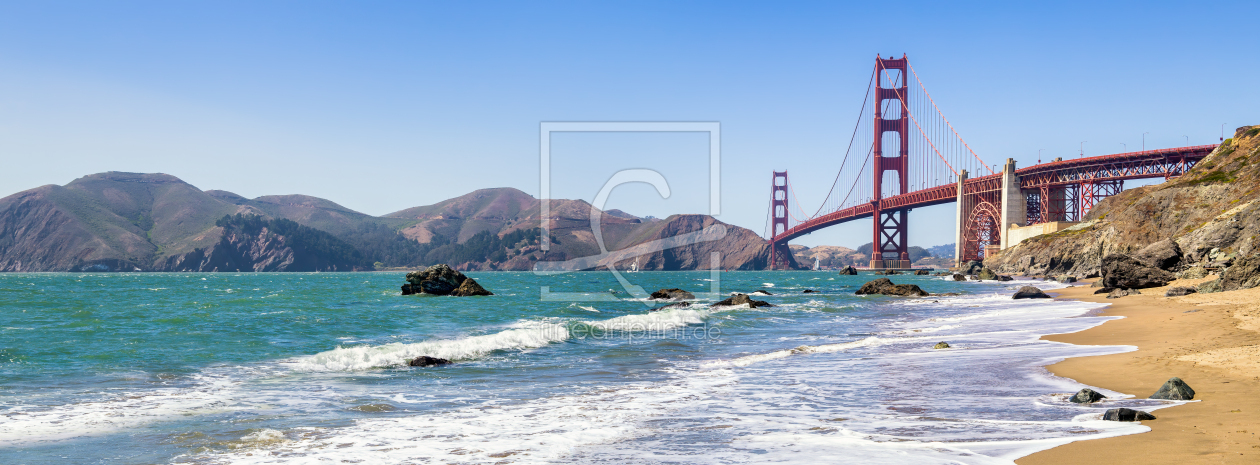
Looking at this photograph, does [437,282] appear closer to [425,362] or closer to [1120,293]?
[425,362]

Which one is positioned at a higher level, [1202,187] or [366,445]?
[1202,187]

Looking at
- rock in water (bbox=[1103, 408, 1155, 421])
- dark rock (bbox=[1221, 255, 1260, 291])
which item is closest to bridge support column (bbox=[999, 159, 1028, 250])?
dark rock (bbox=[1221, 255, 1260, 291])

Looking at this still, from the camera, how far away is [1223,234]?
1282 inches

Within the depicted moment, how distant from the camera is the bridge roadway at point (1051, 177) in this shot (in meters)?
78.2

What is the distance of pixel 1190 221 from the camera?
157 feet

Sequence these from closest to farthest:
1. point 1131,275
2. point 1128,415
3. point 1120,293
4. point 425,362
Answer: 1. point 1128,415
2. point 425,362
3. point 1120,293
4. point 1131,275

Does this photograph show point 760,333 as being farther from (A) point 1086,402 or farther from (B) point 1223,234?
(B) point 1223,234

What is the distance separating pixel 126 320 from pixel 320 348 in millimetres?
10763

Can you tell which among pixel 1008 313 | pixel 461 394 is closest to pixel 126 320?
pixel 461 394

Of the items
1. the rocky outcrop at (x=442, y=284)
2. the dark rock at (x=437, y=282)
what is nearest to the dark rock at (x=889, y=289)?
the rocky outcrop at (x=442, y=284)

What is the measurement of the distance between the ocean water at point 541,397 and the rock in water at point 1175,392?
21cm

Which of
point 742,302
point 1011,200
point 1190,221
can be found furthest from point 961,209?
point 742,302

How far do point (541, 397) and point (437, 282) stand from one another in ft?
106

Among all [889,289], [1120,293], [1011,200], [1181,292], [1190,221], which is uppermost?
[1011,200]
